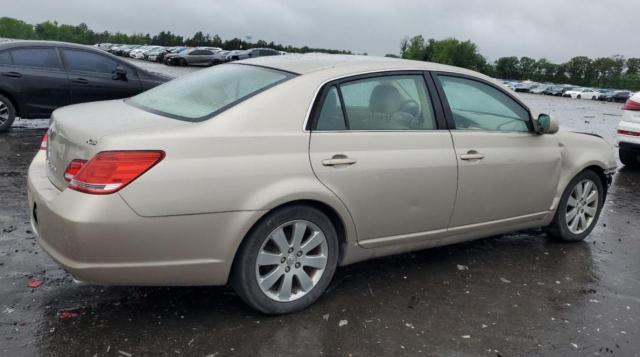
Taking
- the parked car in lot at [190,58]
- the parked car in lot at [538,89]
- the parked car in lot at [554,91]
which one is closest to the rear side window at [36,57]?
the parked car in lot at [190,58]

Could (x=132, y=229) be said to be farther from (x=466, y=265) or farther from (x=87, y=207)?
(x=466, y=265)

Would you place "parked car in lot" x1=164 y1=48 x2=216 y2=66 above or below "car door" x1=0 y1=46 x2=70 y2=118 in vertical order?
below

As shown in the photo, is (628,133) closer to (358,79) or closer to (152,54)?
(358,79)

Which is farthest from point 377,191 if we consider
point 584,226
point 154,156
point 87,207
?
point 584,226

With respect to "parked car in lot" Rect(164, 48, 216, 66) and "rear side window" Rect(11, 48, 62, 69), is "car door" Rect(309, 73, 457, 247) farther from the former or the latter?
"parked car in lot" Rect(164, 48, 216, 66)

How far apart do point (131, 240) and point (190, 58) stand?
1931 inches

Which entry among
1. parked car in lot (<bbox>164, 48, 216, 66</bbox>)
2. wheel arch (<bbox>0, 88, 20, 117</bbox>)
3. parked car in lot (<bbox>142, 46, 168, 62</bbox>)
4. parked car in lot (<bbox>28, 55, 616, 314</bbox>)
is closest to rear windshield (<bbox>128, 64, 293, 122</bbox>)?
parked car in lot (<bbox>28, 55, 616, 314</bbox>)

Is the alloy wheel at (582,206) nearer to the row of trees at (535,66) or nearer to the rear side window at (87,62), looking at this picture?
the rear side window at (87,62)

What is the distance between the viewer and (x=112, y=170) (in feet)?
9.94

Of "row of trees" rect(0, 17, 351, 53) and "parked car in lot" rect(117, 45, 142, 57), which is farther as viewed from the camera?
"row of trees" rect(0, 17, 351, 53)

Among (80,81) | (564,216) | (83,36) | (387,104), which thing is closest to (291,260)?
(387,104)

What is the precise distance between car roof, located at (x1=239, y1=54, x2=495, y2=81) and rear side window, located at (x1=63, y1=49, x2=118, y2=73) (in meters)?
6.38

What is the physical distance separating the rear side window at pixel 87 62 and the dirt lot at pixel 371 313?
5411 millimetres

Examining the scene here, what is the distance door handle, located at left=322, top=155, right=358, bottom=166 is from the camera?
361 cm
